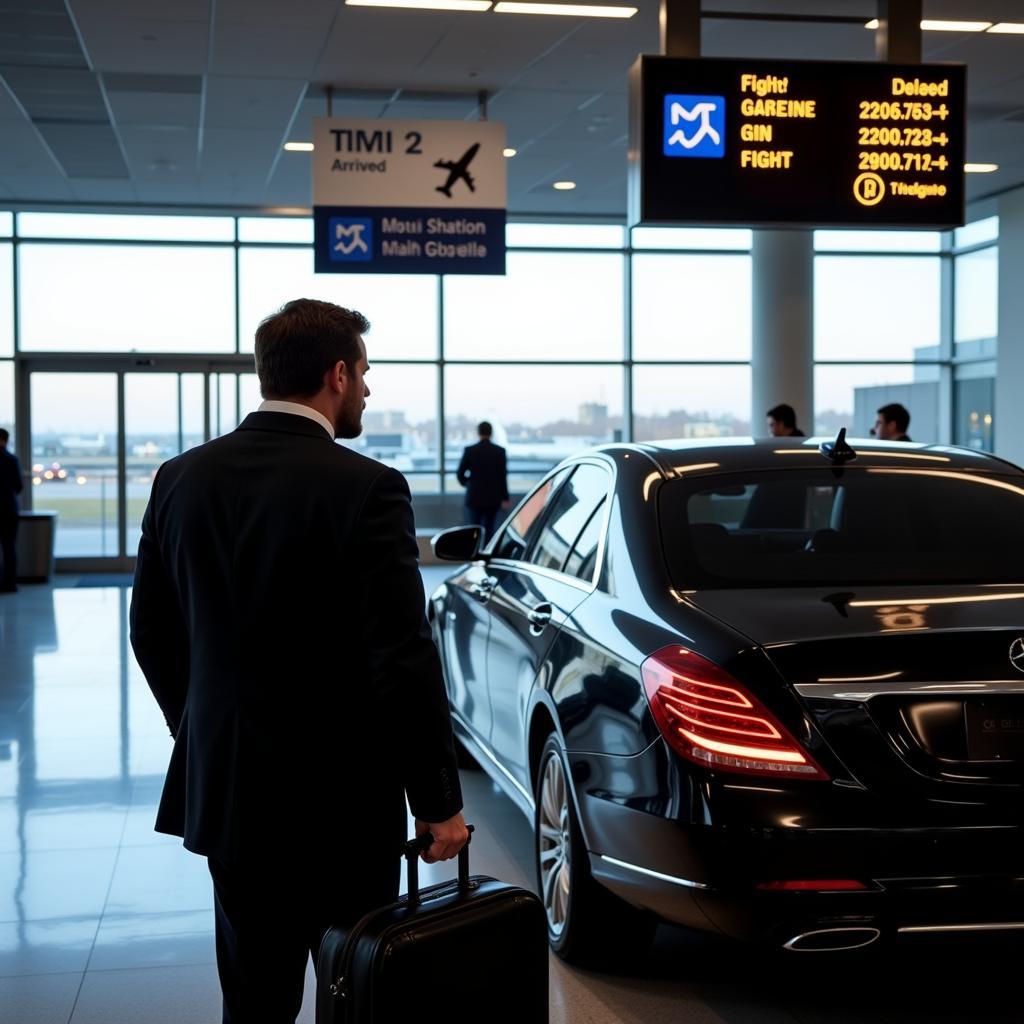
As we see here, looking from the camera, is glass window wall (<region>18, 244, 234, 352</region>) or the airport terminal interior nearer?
the airport terminal interior

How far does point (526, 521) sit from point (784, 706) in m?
2.18

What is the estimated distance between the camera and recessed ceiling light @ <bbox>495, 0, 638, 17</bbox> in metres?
8.70

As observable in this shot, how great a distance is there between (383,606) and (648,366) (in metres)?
15.8

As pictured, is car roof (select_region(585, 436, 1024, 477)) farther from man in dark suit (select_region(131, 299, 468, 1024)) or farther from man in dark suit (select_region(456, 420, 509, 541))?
man in dark suit (select_region(456, 420, 509, 541))

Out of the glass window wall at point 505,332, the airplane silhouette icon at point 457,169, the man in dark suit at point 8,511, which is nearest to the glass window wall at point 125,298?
the glass window wall at point 505,332

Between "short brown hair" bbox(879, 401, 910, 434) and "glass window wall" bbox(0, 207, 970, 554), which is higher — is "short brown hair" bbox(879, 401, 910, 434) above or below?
below

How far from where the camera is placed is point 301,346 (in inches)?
92.0

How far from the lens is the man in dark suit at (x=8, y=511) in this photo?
14.3 metres

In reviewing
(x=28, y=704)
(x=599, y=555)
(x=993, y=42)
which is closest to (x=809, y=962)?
(x=599, y=555)

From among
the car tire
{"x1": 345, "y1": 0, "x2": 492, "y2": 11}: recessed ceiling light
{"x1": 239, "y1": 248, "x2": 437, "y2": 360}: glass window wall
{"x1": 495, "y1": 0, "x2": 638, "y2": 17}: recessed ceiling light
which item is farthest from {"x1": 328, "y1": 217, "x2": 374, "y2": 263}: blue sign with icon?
the car tire

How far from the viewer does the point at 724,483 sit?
149 inches

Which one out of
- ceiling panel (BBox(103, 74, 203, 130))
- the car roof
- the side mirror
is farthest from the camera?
ceiling panel (BBox(103, 74, 203, 130))

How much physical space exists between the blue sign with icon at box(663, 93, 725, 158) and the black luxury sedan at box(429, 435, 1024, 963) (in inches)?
132

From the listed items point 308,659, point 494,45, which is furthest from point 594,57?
point 308,659
